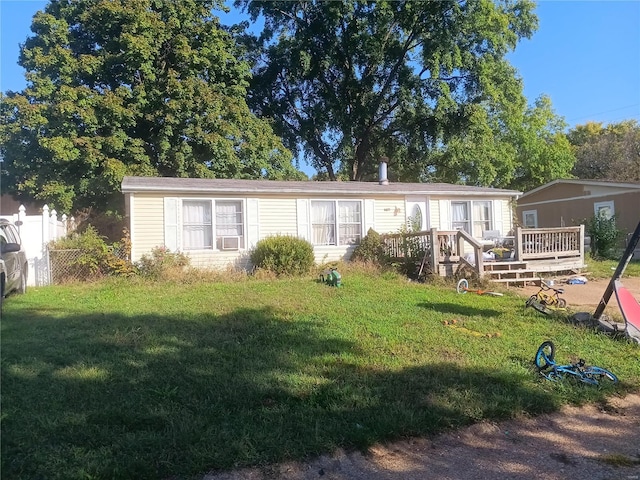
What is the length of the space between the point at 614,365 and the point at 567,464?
8.41 feet

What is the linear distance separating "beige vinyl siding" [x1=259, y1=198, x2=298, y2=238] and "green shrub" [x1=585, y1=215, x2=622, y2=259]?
11.1 m

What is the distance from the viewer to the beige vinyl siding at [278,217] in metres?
13.3

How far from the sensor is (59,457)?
117 inches

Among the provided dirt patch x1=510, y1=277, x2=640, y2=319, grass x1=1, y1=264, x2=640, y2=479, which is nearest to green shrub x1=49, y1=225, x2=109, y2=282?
grass x1=1, y1=264, x2=640, y2=479

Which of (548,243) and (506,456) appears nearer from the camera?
(506,456)

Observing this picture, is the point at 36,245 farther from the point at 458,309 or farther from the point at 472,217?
the point at 472,217

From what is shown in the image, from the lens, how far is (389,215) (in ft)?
48.8

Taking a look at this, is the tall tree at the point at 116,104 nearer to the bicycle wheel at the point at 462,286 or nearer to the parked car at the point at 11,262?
the parked car at the point at 11,262

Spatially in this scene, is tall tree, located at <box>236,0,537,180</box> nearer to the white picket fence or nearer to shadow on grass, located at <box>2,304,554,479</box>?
the white picket fence

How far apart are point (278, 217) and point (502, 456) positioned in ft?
35.0

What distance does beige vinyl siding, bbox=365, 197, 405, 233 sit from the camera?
14.7 metres

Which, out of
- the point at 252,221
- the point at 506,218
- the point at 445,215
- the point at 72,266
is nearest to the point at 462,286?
the point at 445,215

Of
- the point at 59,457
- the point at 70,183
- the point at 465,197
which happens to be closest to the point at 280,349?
the point at 59,457

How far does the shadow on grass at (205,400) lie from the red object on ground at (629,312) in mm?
2516
